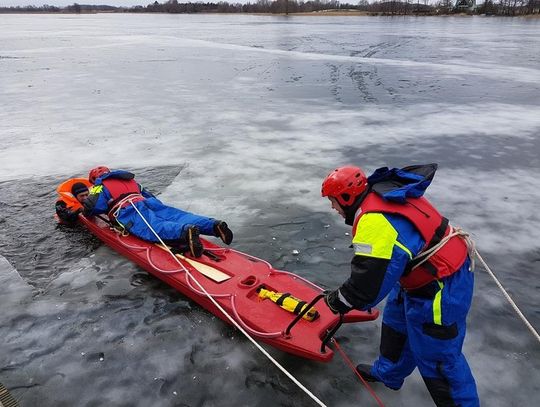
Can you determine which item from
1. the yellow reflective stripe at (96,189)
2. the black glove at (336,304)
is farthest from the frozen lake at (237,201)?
the black glove at (336,304)

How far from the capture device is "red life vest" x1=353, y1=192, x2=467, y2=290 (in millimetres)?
2090

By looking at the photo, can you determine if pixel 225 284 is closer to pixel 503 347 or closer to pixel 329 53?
pixel 503 347

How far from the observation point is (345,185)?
7.19ft

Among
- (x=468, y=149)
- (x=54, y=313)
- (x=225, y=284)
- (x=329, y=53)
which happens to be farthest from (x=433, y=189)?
(x=329, y=53)

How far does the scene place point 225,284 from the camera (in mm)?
3555

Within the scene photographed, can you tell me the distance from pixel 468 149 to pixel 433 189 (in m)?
1.93

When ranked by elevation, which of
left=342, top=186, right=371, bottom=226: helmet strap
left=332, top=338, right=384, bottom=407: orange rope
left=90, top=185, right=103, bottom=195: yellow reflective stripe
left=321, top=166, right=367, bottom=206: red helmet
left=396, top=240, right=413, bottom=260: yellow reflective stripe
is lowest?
left=332, top=338, right=384, bottom=407: orange rope

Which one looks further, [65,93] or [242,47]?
[242,47]

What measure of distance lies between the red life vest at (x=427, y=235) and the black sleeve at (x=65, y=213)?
12.0 feet

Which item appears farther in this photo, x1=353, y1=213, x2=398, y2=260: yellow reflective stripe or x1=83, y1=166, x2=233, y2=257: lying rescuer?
x1=83, y1=166, x2=233, y2=257: lying rescuer

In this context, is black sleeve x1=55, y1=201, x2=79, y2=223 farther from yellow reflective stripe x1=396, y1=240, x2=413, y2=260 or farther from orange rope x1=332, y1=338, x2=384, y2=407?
yellow reflective stripe x1=396, y1=240, x2=413, y2=260

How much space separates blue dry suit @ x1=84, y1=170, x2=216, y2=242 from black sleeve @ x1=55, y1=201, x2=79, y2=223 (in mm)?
295

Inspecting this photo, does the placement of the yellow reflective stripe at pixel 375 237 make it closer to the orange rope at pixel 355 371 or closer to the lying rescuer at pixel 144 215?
the orange rope at pixel 355 371

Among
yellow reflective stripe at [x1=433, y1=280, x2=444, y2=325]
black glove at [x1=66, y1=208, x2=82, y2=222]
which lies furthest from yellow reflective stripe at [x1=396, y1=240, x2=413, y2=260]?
black glove at [x1=66, y1=208, x2=82, y2=222]
